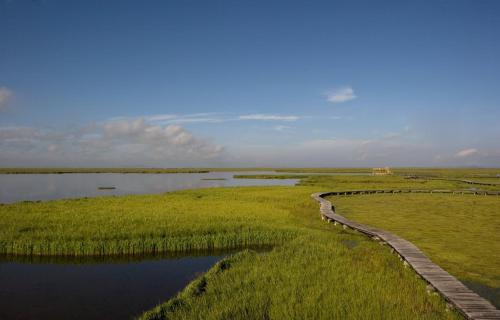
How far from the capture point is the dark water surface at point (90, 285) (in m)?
11.3

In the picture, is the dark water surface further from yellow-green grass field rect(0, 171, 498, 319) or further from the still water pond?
the still water pond

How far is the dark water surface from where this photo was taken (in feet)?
37.0

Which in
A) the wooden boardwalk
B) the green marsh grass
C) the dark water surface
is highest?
the wooden boardwalk

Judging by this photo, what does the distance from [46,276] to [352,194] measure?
41.0 meters

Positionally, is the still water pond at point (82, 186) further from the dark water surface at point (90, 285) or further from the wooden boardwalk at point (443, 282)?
the wooden boardwalk at point (443, 282)

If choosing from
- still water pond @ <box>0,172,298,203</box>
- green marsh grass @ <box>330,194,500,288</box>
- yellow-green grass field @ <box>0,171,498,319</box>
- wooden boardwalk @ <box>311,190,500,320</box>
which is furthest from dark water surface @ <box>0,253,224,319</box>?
still water pond @ <box>0,172,298,203</box>

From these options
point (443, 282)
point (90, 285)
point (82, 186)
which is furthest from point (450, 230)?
point (82, 186)

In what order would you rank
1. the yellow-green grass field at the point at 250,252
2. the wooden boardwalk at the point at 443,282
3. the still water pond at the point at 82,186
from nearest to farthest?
the wooden boardwalk at the point at 443,282, the yellow-green grass field at the point at 250,252, the still water pond at the point at 82,186

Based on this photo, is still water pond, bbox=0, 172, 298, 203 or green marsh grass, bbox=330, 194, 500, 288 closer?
green marsh grass, bbox=330, 194, 500, 288

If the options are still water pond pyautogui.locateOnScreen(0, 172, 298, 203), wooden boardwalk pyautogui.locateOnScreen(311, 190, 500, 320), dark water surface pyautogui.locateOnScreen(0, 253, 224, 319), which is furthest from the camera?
still water pond pyautogui.locateOnScreen(0, 172, 298, 203)

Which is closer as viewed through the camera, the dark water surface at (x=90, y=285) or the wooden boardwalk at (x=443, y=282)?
the wooden boardwalk at (x=443, y=282)

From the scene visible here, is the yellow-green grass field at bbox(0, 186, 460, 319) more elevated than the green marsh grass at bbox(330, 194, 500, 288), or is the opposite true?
the yellow-green grass field at bbox(0, 186, 460, 319)

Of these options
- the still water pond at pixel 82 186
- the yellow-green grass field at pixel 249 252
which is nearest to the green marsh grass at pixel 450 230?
the yellow-green grass field at pixel 249 252

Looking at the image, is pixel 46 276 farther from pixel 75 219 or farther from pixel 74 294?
pixel 75 219
